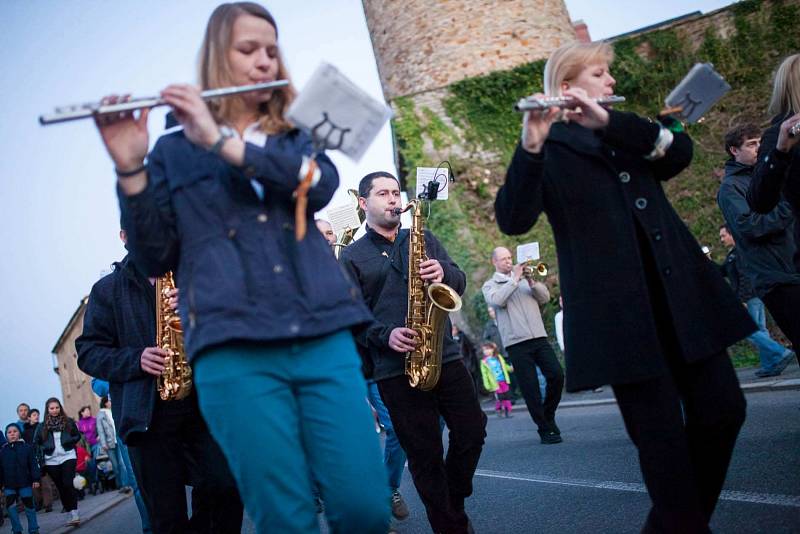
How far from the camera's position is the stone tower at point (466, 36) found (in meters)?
18.6

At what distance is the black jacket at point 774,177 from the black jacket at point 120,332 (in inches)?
135

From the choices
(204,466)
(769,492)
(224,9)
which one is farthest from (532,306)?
(224,9)

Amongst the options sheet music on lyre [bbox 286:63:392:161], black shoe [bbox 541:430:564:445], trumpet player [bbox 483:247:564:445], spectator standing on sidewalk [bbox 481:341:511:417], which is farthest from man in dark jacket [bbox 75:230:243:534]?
spectator standing on sidewalk [bbox 481:341:511:417]

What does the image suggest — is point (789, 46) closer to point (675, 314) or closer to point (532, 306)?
point (532, 306)

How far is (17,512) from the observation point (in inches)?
456

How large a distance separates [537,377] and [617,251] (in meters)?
6.37

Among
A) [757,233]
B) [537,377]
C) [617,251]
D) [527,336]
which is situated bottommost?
[537,377]

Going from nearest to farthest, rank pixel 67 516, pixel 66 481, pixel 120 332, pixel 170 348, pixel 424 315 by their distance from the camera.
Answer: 1. pixel 170 348
2. pixel 120 332
3. pixel 424 315
4. pixel 66 481
5. pixel 67 516

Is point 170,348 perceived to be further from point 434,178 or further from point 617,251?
point 617,251

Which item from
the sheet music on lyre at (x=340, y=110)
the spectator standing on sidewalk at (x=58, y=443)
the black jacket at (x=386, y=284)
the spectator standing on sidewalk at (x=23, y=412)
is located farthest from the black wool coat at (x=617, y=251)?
the spectator standing on sidewalk at (x=23, y=412)

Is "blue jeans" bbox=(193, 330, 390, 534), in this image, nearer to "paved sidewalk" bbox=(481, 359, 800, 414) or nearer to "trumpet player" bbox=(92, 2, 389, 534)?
"trumpet player" bbox=(92, 2, 389, 534)

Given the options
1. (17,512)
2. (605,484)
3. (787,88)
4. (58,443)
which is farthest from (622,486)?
(58,443)

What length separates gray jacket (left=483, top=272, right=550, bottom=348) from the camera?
9.22 m

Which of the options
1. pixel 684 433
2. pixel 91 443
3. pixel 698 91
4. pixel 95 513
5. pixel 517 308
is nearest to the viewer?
pixel 684 433
